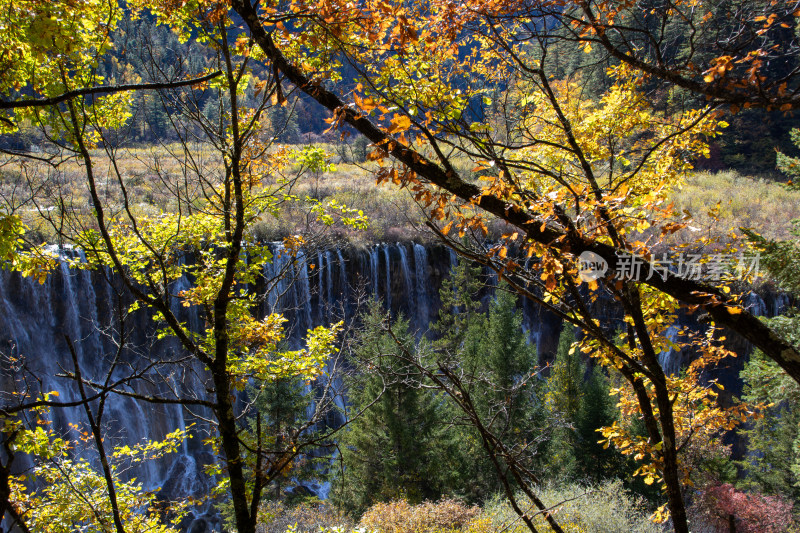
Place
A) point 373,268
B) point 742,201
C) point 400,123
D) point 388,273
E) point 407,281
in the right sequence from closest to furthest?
1. point 400,123
2. point 373,268
3. point 388,273
4. point 407,281
5. point 742,201

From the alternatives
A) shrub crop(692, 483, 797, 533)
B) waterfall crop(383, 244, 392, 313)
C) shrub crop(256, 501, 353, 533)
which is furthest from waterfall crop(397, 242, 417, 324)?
shrub crop(692, 483, 797, 533)

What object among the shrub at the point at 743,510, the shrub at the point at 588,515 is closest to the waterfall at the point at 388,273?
the shrub at the point at 588,515

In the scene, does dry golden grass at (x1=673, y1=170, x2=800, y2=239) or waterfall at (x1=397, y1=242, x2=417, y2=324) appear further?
dry golden grass at (x1=673, y1=170, x2=800, y2=239)

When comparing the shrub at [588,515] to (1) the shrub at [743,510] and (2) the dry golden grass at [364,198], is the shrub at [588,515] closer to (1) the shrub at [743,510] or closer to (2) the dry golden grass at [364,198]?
(1) the shrub at [743,510]

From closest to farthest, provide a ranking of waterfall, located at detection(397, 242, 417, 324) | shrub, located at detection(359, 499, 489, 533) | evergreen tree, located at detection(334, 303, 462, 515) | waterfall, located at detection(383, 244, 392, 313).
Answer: shrub, located at detection(359, 499, 489, 533), evergreen tree, located at detection(334, 303, 462, 515), waterfall, located at detection(383, 244, 392, 313), waterfall, located at detection(397, 242, 417, 324)

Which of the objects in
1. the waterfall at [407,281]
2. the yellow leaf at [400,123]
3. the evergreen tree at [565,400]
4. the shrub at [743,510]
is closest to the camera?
the yellow leaf at [400,123]

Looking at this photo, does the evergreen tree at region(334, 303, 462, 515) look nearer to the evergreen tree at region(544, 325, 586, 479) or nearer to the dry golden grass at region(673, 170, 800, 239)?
the evergreen tree at region(544, 325, 586, 479)

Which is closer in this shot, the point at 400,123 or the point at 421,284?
the point at 400,123

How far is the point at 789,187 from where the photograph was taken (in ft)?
31.1

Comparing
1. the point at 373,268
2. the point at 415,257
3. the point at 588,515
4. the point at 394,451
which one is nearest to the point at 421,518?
the point at 394,451

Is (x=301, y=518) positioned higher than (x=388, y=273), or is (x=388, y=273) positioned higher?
(x=388, y=273)

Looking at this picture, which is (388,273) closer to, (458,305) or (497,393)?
(458,305)

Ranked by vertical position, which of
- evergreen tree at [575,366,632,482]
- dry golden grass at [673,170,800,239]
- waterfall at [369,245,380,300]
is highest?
dry golden grass at [673,170,800,239]

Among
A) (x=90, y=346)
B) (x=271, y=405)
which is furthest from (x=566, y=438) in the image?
(x=90, y=346)
